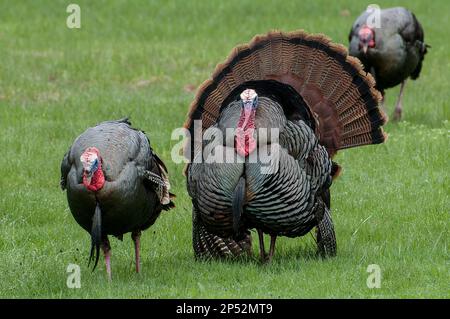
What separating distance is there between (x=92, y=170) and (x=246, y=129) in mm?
1068

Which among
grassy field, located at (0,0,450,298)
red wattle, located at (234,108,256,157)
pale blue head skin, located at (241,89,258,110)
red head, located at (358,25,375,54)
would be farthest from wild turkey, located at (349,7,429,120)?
red wattle, located at (234,108,256,157)

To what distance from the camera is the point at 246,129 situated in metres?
6.87

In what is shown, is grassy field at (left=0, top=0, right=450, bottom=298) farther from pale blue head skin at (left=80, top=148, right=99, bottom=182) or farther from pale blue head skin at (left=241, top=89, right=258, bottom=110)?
pale blue head skin at (left=241, top=89, right=258, bottom=110)

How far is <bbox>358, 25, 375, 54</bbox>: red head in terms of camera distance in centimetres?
1227

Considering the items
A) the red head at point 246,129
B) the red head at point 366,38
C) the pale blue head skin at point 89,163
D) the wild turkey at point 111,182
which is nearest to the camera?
the pale blue head skin at point 89,163

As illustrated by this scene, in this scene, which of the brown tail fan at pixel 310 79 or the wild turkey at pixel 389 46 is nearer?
the brown tail fan at pixel 310 79

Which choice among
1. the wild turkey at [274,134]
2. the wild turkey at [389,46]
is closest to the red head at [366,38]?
the wild turkey at [389,46]

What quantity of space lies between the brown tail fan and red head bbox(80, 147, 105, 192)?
1.45 m

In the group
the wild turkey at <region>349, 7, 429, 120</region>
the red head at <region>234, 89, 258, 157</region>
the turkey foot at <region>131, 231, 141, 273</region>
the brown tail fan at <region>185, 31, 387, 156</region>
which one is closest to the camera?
the red head at <region>234, 89, 258, 157</region>

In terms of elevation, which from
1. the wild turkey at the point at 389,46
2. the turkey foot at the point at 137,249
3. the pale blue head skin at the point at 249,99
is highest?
the wild turkey at the point at 389,46

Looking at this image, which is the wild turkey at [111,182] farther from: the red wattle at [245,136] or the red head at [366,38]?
the red head at [366,38]

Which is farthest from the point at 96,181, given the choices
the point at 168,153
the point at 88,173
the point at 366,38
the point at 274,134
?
the point at 366,38

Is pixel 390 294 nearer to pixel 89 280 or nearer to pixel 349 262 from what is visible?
pixel 349 262

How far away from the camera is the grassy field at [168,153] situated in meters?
7.00
